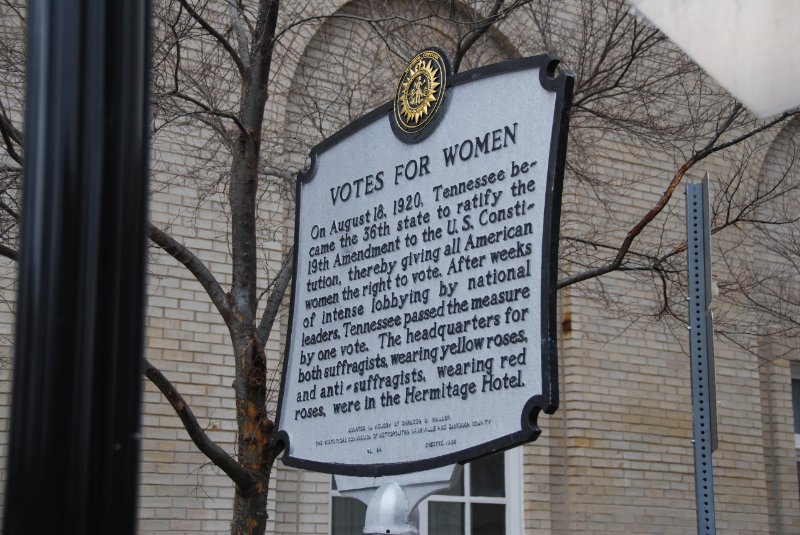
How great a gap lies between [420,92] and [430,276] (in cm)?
80

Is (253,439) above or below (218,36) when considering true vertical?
below

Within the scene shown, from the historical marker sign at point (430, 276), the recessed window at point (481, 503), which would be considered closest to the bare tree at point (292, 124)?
the historical marker sign at point (430, 276)

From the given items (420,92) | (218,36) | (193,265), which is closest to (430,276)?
(420,92)

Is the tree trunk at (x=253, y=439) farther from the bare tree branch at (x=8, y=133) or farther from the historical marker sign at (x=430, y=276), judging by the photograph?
the bare tree branch at (x=8, y=133)

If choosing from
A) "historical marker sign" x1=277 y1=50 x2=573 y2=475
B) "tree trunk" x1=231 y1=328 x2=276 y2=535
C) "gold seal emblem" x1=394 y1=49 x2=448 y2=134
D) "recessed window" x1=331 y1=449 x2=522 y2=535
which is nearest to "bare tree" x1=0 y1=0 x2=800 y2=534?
"tree trunk" x1=231 y1=328 x2=276 y2=535

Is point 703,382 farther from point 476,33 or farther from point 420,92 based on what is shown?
point 476,33

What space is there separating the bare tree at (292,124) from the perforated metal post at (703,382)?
6.46 ft

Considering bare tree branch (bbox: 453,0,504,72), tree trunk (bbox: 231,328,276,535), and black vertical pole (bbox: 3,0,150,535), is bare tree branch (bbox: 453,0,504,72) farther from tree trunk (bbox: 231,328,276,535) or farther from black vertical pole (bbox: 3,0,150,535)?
black vertical pole (bbox: 3,0,150,535)

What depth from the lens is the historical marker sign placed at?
4074mm

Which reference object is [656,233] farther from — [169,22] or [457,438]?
[457,438]

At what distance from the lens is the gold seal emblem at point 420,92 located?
4.75 meters

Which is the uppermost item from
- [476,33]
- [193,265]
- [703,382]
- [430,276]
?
[476,33]

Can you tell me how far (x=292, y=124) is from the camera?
9695 millimetres

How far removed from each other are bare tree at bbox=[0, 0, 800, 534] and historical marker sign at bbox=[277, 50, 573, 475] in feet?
3.06
